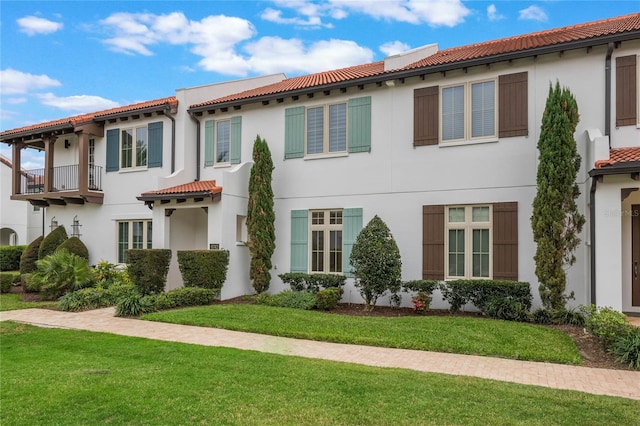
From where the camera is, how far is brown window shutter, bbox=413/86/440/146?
12875mm

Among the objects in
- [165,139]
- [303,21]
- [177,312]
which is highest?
[303,21]

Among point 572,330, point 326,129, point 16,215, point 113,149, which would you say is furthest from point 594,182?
point 16,215

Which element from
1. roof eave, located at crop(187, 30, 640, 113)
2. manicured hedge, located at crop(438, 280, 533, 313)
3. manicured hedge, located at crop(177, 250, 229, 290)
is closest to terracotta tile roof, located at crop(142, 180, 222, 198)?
manicured hedge, located at crop(177, 250, 229, 290)

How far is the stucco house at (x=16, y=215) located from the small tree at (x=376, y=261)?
88.1ft

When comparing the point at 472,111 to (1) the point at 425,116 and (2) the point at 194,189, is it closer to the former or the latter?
(1) the point at 425,116

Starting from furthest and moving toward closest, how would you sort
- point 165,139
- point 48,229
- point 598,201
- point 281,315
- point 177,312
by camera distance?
1. point 48,229
2. point 165,139
3. point 177,312
4. point 281,315
5. point 598,201

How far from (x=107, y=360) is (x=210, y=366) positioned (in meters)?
1.90

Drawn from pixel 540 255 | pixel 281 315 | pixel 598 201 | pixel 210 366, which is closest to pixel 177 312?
pixel 281 315

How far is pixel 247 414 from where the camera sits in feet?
16.5

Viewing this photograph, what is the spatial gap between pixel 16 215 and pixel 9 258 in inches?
284

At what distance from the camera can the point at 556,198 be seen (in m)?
10.4

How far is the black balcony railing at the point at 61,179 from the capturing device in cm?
1916

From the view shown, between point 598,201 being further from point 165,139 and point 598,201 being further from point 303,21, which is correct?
point 165,139

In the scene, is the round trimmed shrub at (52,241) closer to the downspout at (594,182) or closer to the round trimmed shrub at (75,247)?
the round trimmed shrub at (75,247)
